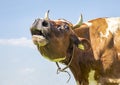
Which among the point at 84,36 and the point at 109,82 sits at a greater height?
the point at 84,36

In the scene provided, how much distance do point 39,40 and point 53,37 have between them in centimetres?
63

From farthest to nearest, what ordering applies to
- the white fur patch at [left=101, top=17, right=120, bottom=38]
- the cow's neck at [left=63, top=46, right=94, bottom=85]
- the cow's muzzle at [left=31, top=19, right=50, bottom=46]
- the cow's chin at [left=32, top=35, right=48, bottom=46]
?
the white fur patch at [left=101, top=17, right=120, bottom=38], the cow's neck at [left=63, top=46, right=94, bottom=85], the cow's chin at [left=32, top=35, right=48, bottom=46], the cow's muzzle at [left=31, top=19, right=50, bottom=46]

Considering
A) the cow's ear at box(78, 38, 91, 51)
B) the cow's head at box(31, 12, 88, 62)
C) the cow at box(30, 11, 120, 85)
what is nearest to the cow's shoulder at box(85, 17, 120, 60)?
the cow at box(30, 11, 120, 85)

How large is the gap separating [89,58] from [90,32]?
3.11ft

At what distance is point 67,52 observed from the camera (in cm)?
1293

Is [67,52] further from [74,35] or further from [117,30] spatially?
[117,30]

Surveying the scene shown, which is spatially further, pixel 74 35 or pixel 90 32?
pixel 90 32

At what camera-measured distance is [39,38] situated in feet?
37.8

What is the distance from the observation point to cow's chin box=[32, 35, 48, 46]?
452 inches

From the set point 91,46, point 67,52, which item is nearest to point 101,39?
point 91,46

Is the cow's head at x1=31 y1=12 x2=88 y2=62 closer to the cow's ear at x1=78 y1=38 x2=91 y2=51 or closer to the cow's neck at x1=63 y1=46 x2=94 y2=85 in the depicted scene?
the cow's ear at x1=78 y1=38 x2=91 y2=51

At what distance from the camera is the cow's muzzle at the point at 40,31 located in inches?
448

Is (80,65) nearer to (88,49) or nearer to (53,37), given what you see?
(88,49)

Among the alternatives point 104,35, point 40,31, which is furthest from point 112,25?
point 40,31
